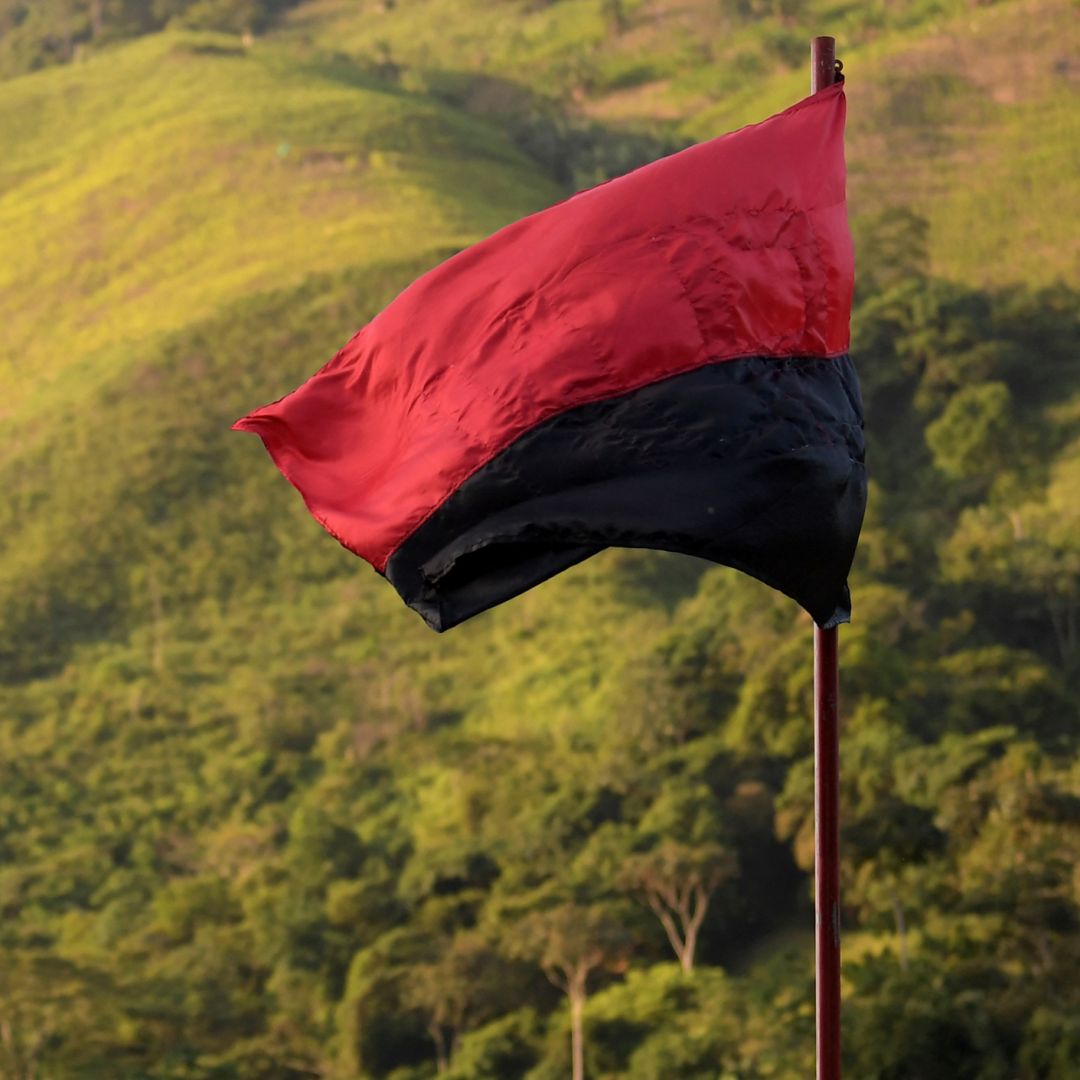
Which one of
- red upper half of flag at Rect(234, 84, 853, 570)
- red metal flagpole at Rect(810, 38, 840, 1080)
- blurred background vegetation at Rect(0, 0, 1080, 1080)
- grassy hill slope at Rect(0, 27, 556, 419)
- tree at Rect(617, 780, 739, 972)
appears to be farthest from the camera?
grassy hill slope at Rect(0, 27, 556, 419)

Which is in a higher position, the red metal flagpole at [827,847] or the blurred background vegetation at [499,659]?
the red metal flagpole at [827,847]

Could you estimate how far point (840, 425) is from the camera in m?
5.12

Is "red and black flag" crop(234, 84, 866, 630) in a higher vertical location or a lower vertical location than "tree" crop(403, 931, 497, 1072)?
higher

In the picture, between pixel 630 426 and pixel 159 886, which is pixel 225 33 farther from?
pixel 630 426

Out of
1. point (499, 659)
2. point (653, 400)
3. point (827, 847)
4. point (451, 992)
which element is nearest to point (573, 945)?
point (451, 992)

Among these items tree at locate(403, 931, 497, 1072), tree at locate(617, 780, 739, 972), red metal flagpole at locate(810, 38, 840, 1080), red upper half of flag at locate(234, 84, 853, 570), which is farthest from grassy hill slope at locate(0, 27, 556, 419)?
red metal flagpole at locate(810, 38, 840, 1080)

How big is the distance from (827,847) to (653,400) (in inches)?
52.0

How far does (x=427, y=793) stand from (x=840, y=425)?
23.0 metres

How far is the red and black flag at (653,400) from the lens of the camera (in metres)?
4.97

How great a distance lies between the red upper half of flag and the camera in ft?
17.0

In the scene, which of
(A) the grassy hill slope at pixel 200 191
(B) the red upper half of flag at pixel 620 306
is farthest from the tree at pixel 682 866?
(A) the grassy hill slope at pixel 200 191

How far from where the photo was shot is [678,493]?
4.97 meters

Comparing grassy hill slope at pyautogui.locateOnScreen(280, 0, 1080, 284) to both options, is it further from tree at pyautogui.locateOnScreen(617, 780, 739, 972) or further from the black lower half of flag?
the black lower half of flag

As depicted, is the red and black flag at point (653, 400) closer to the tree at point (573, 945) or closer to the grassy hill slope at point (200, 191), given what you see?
the tree at point (573, 945)
